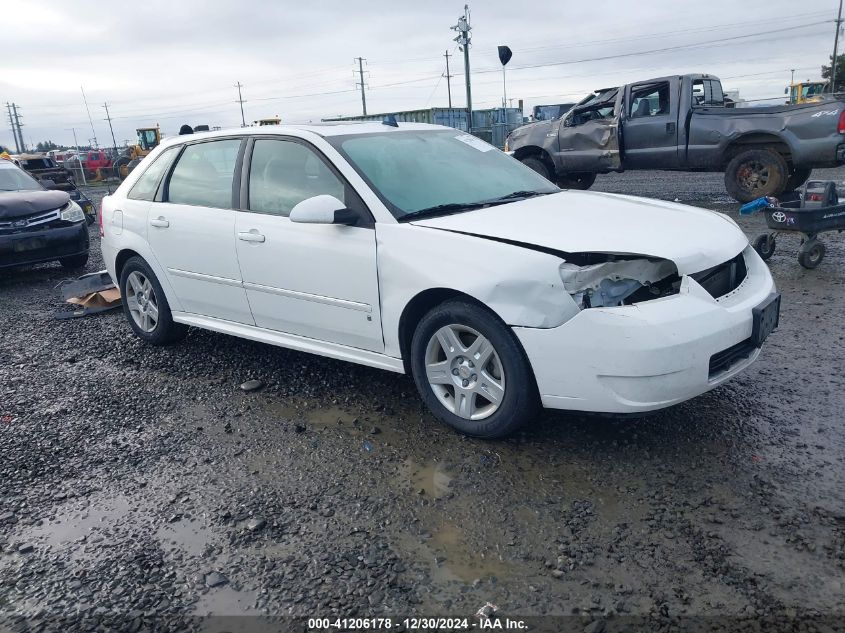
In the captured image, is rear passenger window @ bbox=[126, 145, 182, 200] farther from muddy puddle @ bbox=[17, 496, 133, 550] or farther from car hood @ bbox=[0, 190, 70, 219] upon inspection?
car hood @ bbox=[0, 190, 70, 219]

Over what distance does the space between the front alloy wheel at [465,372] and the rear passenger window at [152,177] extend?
2.85m

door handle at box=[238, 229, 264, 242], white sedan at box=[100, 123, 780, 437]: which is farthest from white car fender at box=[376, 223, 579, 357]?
door handle at box=[238, 229, 264, 242]

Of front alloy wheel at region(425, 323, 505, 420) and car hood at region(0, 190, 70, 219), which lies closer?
front alloy wheel at region(425, 323, 505, 420)

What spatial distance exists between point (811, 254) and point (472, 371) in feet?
16.7

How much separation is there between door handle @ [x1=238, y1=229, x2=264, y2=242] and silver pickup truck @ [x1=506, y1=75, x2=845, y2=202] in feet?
29.2

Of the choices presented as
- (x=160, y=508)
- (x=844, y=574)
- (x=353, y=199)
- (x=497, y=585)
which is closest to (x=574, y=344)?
(x=497, y=585)

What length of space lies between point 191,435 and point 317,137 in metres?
1.91

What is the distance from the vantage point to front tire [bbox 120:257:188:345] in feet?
17.2

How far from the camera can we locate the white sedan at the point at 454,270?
3055mm

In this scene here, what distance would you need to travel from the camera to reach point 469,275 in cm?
327

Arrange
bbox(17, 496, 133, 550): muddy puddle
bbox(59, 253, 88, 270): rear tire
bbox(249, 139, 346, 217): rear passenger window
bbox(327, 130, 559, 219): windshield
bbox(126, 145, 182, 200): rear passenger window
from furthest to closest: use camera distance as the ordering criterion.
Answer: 1. bbox(59, 253, 88, 270): rear tire
2. bbox(126, 145, 182, 200): rear passenger window
3. bbox(249, 139, 346, 217): rear passenger window
4. bbox(327, 130, 559, 219): windshield
5. bbox(17, 496, 133, 550): muddy puddle

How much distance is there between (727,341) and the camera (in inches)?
124

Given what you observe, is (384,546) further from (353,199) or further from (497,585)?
(353,199)

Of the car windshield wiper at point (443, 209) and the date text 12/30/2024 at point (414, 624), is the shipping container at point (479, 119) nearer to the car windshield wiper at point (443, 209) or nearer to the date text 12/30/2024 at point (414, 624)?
the car windshield wiper at point (443, 209)
